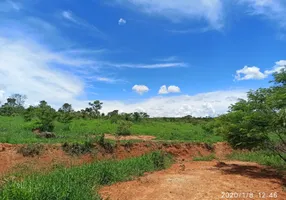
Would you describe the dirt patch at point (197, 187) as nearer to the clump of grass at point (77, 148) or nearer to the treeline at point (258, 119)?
the treeline at point (258, 119)

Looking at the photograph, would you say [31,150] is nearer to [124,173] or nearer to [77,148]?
[77,148]

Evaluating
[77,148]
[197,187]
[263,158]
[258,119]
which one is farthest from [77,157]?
[263,158]

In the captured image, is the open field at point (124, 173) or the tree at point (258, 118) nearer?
the open field at point (124, 173)

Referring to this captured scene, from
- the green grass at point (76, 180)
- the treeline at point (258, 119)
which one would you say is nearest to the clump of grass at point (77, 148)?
the green grass at point (76, 180)

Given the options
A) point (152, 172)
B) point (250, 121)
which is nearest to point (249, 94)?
point (250, 121)

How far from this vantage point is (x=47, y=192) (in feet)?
17.7

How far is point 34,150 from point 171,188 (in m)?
7.89

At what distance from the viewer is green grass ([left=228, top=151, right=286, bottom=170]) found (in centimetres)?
1374

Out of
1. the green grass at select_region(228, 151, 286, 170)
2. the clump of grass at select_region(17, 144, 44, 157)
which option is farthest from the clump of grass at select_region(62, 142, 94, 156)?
the green grass at select_region(228, 151, 286, 170)

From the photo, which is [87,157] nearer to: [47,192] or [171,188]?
[171,188]

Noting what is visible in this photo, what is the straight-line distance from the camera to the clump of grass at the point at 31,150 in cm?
1349

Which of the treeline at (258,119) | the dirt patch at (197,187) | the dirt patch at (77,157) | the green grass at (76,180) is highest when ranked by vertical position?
the treeline at (258,119)

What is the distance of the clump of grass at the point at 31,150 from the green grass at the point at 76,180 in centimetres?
440

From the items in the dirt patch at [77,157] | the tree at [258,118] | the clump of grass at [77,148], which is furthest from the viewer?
the clump of grass at [77,148]
